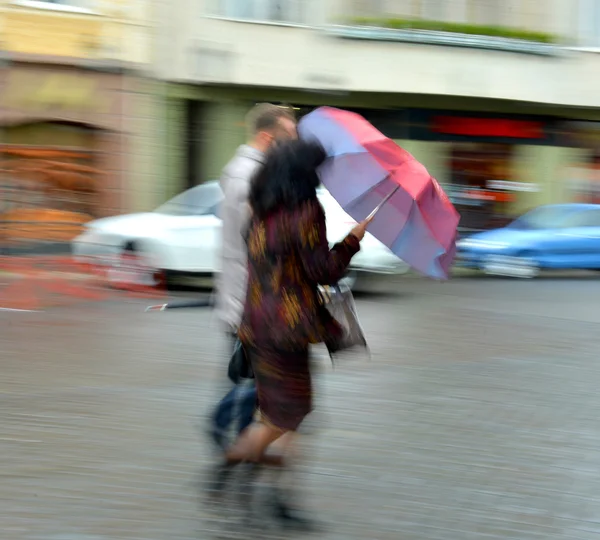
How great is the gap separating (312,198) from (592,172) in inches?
935

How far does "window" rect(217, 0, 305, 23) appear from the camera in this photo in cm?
2400

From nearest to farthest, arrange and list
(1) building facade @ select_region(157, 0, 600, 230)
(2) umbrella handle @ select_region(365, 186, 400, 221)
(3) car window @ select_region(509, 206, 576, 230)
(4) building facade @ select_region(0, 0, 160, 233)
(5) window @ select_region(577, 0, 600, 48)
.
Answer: (2) umbrella handle @ select_region(365, 186, 400, 221), (3) car window @ select_region(509, 206, 576, 230), (4) building facade @ select_region(0, 0, 160, 233), (1) building facade @ select_region(157, 0, 600, 230), (5) window @ select_region(577, 0, 600, 48)

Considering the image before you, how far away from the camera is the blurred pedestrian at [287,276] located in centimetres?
451

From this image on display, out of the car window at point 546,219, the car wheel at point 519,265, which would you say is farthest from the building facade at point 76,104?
the car window at point 546,219

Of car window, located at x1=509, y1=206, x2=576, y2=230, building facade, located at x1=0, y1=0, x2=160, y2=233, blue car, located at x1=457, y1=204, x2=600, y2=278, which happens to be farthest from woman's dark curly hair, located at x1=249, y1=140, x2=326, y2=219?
building facade, located at x1=0, y1=0, x2=160, y2=233

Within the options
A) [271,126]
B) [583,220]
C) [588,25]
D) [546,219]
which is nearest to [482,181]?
[588,25]

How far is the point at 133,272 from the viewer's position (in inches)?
613

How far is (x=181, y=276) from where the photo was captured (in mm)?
16047

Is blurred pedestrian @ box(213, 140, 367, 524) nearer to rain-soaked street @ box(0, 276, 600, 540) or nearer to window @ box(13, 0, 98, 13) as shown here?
rain-soaked street @ box(0, 276, 600, 540)

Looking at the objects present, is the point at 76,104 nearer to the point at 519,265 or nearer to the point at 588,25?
the point at 519,265

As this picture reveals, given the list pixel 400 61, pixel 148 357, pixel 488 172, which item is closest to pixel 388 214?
pixel 148 357

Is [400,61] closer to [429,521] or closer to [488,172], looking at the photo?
[488,172]

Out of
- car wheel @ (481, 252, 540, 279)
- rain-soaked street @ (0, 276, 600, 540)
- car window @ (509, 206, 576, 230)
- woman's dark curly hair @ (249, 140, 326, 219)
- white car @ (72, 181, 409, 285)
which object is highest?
woman's dark curly hair @ (249, 140, 326, 219)

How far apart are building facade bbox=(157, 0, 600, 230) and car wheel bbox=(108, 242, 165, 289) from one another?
8.74 meters
